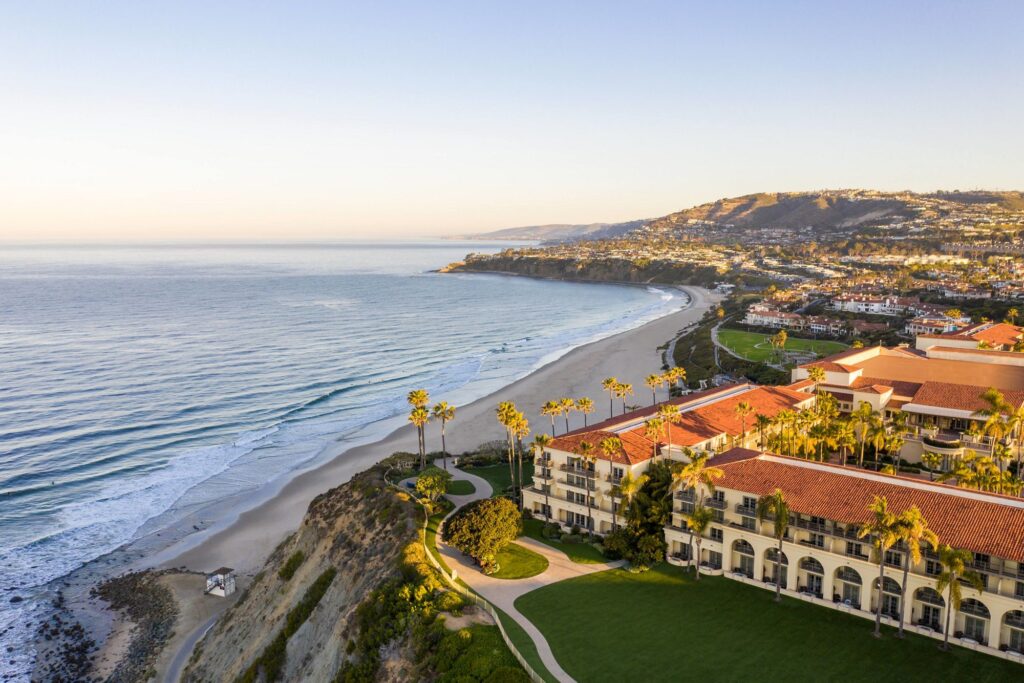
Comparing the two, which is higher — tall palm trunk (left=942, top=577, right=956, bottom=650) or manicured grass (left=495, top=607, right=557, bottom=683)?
tall palm trunk (left=942, top=577, right=956, bottom=650)

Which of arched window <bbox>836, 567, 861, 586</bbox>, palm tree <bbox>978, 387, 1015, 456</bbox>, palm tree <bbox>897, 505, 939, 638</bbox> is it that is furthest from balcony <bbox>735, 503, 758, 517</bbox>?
palm tree <bbox>978, 387, 1015, 456</bbox>

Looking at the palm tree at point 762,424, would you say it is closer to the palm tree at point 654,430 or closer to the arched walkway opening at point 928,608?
the palm tree at point 654,430

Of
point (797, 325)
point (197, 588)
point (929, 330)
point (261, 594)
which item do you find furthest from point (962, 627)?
point (797, 325)

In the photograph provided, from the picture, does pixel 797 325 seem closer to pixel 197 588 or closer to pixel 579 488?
pixel 579 488

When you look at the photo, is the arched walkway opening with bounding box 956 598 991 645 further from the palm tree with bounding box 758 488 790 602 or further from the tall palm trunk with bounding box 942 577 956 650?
the palm tree with bounding box 758 488 790 602

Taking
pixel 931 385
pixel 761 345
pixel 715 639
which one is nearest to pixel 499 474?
pixel 715 639

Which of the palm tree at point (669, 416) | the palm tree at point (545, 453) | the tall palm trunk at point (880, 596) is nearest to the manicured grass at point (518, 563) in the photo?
the palm tree at point (545, 453)
